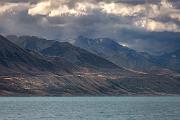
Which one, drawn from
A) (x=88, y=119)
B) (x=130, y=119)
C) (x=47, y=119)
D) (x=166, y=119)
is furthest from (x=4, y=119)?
(x=166, y=119)

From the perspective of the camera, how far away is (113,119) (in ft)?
505

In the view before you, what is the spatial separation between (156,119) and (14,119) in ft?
159

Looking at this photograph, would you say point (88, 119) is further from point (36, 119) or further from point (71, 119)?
point (36, 119)

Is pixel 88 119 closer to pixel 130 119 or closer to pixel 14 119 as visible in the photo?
pixel 130 119

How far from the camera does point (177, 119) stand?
154 m

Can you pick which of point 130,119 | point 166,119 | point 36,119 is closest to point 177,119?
point 166,119

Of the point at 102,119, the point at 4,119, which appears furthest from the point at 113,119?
the point at 4,119

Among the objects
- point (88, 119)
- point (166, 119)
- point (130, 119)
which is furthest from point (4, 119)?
point (166, 119)

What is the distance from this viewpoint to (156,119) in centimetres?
15500

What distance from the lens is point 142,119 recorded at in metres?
154

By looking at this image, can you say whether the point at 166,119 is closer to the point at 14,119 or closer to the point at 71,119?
the point at 71,119

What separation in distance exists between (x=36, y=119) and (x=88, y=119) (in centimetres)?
1751

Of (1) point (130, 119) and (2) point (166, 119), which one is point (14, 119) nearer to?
(1) point (130, 119)

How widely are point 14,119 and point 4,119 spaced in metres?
3.29
